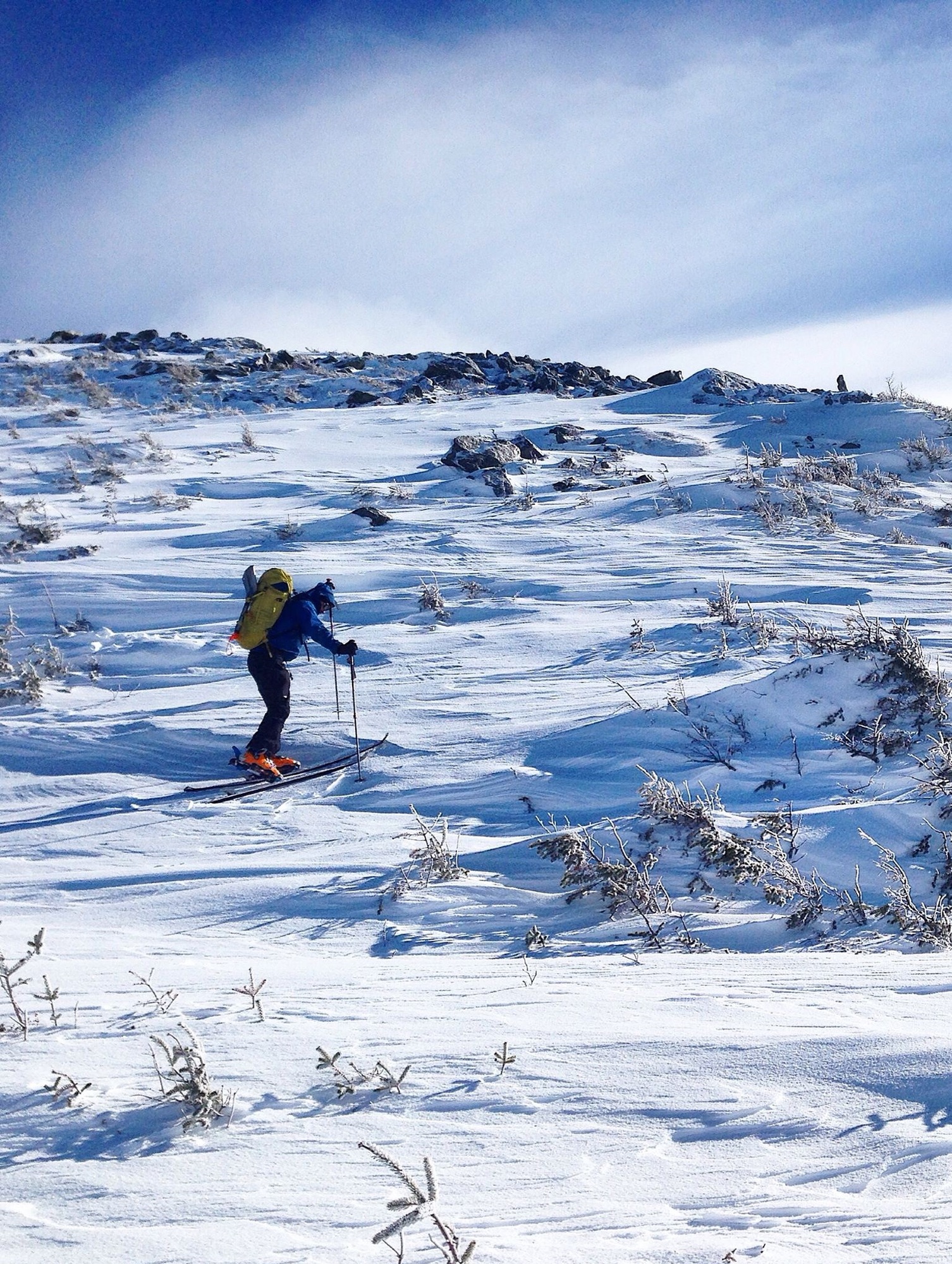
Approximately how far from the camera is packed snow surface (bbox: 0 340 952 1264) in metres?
1.82

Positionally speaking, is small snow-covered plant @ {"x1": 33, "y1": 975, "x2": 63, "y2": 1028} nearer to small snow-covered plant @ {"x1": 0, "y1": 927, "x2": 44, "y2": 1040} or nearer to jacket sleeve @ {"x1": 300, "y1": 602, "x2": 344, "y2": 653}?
small snow-covered plant @ {"x1": 0, "y1": 927, "x2": 44, "y2": 1040}

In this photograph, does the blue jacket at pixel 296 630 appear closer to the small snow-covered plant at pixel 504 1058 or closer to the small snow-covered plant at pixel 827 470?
the small snow-covered plant at pixel 504 1058

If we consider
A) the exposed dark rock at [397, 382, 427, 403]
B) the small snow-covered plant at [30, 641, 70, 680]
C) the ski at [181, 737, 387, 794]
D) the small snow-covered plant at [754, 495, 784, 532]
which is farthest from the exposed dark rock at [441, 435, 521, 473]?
the ski at [181, 737, 387, 794]

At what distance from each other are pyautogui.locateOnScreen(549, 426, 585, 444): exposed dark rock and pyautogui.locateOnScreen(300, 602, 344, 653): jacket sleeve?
41.2ft

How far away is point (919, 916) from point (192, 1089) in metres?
2.86

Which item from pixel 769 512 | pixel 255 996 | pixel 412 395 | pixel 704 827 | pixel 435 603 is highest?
pixel 412 395

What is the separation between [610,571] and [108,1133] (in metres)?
8.65

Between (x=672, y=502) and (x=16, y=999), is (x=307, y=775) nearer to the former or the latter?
(x=16, y=999)

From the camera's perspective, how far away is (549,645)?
26.2ft

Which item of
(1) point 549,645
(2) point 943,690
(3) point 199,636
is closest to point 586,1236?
(2) point 943,690

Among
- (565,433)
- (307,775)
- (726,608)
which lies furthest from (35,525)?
(565,433)

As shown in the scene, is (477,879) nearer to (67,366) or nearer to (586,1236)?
(586,1236)

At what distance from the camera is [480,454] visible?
15148 millimetres

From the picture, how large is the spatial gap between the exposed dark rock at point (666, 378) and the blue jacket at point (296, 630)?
24.7m
